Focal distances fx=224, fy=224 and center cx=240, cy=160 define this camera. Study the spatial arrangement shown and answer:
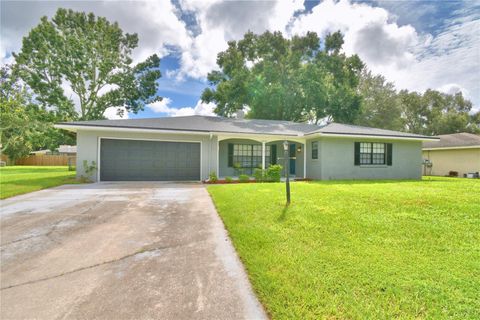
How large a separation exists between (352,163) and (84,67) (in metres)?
26.3

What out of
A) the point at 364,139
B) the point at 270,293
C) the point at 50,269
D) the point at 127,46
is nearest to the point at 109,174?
the point at 50,269

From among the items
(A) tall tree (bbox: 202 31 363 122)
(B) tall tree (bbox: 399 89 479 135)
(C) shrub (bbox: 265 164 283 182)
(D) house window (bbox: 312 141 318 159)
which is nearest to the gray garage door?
(C) shrub (bbox: 265 164 283 182)

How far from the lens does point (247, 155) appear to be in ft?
44.5

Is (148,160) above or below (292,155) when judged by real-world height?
below

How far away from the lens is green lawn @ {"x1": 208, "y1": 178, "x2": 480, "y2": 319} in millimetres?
2121

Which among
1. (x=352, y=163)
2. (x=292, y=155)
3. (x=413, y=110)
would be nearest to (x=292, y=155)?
(x=292, y=155)

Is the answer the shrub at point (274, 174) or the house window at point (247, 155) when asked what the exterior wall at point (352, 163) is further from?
the house window at point (247, 155)

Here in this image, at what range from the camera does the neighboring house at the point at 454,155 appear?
15367 mm

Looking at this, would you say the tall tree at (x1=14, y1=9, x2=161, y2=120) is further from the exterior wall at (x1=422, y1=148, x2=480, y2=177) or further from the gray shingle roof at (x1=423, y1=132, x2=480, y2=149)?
the exterior wall at (x1=422, y1=148, x2=480, y2=177)

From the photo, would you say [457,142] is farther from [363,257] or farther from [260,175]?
[363,257]

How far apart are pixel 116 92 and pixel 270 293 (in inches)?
1083

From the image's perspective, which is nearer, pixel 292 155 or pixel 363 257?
pixel 363 257

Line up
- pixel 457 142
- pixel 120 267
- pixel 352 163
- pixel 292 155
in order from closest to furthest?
1. pixel 120 267
2. pixel 352 163
3. pixel 292 155
4. pixel 457 142

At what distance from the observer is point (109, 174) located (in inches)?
437
